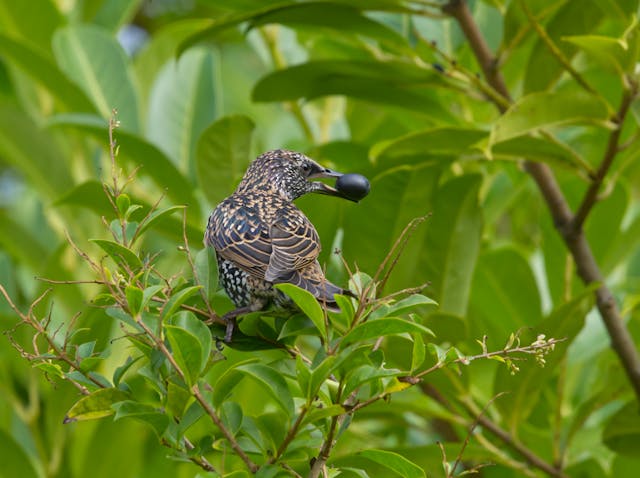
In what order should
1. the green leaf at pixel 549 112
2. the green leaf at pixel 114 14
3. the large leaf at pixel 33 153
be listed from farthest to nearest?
1. the green leaf at pixel 114 14
2. the large leaf at pixel 33 153
3. the green leaf at pixel 549 112

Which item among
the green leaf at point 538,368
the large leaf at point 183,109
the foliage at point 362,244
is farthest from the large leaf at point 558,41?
the large leaf at point 183,109

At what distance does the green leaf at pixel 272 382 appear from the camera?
1.76 meters

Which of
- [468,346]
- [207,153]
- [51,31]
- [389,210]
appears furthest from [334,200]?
[51,31]

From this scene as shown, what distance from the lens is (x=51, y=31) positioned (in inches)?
179

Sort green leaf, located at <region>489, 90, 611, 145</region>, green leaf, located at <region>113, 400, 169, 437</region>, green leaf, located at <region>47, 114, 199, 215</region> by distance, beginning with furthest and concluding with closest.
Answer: green leaf, located at <region>47, 114, 199, 215</region> < green leaf, located at <region>489, 90, 611, 145</region> < green leaf, located at <region>113, 400, 169, 437</region>

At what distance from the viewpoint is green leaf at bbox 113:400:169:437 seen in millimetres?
1759

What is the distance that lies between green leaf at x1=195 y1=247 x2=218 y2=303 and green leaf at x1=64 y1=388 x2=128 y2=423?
215 mm

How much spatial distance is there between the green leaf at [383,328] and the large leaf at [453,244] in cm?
146

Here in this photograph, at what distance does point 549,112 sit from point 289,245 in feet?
3.71

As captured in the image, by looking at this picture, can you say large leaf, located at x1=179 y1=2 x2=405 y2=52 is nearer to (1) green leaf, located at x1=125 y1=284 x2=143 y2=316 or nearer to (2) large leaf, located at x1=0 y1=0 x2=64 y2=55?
(2) large leaf, located at x1=0 y1=0 x2=64 y2=55

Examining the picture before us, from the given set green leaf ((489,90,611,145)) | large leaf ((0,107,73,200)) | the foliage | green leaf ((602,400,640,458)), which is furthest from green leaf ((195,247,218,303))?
large leaf ((0,107,73,200))

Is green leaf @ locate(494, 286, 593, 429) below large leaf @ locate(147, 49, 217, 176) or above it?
below

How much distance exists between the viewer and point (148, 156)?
352 centimetres

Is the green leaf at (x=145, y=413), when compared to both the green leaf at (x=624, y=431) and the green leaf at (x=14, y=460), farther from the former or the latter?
the green leaf at (x=14, y=460)
